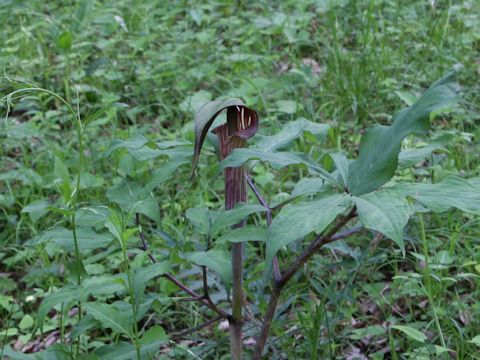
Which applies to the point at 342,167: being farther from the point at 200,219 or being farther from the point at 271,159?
the point at 200,219

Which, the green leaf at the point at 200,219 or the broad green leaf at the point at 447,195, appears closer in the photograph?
the broad green leaf at the point at 447,195

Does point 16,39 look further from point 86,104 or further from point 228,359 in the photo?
point 228,359

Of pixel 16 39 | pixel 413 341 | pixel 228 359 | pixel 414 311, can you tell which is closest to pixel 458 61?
pixel 414 311

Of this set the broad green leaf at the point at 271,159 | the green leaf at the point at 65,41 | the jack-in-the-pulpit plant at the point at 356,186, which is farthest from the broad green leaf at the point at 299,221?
the green leaf at the point at 65,41

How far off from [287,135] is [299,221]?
56 centimetres

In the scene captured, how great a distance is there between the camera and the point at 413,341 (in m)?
1.94

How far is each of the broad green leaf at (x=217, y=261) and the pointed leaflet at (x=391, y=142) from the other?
30 cm

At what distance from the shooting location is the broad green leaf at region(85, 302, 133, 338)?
1.57m

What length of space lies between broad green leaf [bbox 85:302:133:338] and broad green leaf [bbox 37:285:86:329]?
8cm

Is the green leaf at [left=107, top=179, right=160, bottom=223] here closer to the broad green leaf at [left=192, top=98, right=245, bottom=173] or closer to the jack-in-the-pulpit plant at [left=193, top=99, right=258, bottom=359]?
the jack-in-the-pulpit plant at [left=193, top=99, right=258, bottom=359]

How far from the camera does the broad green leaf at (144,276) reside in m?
1.43

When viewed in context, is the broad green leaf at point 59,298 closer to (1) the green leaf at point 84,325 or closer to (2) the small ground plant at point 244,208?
(2) the small ground plant at point 244,208

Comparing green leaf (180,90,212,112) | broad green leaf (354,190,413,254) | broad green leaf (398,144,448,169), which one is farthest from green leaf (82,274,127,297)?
green leaf (180,90,212,112)

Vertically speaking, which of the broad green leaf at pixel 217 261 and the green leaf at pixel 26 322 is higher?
the broad green leaf at pixel 217 261
